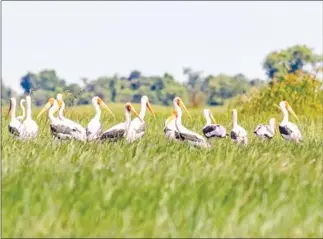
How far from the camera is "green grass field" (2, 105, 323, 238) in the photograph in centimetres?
575

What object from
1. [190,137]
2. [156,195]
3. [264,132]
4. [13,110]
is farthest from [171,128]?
[156,195]

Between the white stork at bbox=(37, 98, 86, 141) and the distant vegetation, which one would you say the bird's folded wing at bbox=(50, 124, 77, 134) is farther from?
the distant vegetation

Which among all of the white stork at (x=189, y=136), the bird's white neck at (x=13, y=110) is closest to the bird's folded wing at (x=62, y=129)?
the bird's white neck at (x=13, y=110)

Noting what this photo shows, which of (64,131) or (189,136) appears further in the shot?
(64,131)

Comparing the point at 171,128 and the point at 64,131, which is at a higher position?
the point at 64,131

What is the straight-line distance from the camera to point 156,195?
21.7 feet

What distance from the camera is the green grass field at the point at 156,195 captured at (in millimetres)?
5746

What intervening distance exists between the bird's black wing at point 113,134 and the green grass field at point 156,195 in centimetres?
242

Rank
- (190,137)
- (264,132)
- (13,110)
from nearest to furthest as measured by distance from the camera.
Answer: (190,137), (13,110), (264,132)

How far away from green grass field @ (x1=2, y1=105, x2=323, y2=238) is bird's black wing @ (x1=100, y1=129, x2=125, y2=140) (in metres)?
2.42

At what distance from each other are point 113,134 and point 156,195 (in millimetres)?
5133

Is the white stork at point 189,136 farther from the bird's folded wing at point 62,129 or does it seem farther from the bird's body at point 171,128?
the bird's folded wing at point 62,129

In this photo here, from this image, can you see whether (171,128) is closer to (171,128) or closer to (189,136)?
(171,128)

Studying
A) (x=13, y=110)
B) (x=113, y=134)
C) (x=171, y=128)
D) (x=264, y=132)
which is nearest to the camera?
(x=113, y=134)
